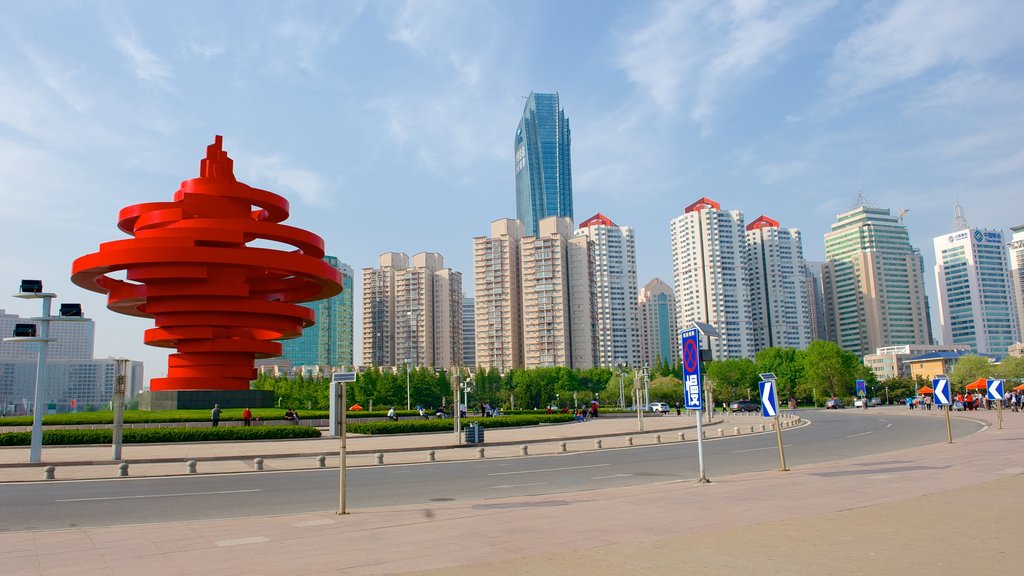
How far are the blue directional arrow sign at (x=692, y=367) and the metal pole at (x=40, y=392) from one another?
855 inches

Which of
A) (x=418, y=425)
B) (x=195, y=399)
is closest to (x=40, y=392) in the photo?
(x=418, y=425)

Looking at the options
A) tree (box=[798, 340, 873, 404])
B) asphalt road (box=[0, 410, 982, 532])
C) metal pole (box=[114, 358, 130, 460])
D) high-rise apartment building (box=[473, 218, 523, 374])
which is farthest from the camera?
high-rise apartment building (box=[473, 218, 523, 374])

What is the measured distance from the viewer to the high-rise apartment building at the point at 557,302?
6122 inches

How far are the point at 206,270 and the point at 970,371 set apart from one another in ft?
405

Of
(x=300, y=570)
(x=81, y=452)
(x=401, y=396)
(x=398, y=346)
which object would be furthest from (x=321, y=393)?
(x=398, y=346)

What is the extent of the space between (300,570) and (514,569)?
250cm

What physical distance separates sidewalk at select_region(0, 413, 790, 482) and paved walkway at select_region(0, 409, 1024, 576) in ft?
40.0

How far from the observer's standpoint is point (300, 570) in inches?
313

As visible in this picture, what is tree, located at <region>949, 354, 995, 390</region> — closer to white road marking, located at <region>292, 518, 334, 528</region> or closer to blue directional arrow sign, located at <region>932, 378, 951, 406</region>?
blue directional arrow sign, located at <region>932, 378, 951, 406</region>

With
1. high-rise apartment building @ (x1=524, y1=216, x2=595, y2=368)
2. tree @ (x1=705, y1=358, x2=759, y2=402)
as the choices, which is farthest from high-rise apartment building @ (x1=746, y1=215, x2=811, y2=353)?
tree @ (x1=705, y1=358, x2=759, y2=402)

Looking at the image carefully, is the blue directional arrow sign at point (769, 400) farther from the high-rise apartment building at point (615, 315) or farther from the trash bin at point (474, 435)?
the high-rise apartment building at point (615, 315)

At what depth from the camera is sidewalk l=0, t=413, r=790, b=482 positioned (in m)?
22.4

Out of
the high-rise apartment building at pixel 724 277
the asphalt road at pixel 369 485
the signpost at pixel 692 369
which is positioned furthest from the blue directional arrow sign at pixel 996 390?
the high-rise apartment building at pixel 724 277

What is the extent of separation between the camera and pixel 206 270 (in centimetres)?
5025
